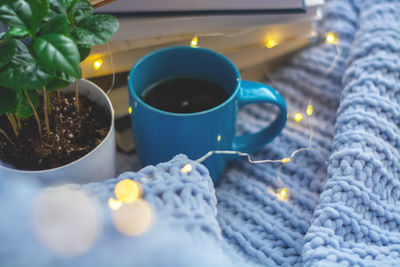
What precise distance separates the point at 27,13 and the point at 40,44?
0.13ft

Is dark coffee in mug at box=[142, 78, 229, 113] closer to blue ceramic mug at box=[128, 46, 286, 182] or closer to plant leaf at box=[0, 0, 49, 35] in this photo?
blue ceramic mug at box=[128, 46, 286, 182]

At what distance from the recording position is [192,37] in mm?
562

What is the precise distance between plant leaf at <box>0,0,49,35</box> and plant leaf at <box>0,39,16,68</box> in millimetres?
14

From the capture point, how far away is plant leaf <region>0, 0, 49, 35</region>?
32 cm

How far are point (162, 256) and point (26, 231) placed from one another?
0.33ft

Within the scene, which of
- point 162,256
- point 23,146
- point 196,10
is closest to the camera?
point 162,256

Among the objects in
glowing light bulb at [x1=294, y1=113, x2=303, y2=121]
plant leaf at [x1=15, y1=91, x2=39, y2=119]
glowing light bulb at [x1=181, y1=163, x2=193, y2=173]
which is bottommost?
glowing light bulb at [x1=294, y1=113, x2=303, y2=121]

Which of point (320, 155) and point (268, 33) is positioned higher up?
point (268, 33)

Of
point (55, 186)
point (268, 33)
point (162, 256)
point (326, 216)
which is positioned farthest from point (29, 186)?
point (268, 33)

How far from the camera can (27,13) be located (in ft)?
1.06

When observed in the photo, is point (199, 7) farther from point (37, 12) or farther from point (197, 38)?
point (37, 12)

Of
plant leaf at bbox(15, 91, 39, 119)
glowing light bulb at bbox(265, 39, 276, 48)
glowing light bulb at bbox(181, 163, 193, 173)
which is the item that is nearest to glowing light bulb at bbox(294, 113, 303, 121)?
glowing light bulb at bbox(265, 39, 276, 48)

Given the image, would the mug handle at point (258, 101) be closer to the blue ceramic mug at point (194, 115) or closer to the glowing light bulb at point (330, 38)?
the blue ceramic mug at point (194, 115)

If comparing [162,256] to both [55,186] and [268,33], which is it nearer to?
[55,186]
